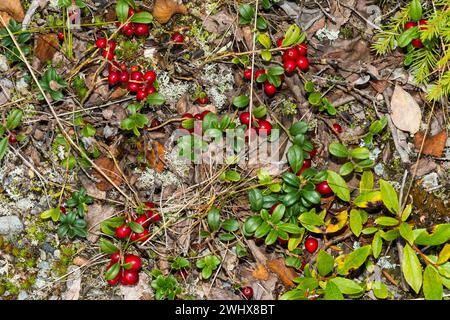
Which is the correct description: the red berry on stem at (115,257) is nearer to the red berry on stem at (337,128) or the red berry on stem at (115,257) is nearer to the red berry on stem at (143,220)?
the red berry on stem at (143,220)

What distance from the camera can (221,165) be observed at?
461 cm

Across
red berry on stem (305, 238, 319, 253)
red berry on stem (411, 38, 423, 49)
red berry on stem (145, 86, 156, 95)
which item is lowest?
red berry on stem (305, 238, 319, 253)

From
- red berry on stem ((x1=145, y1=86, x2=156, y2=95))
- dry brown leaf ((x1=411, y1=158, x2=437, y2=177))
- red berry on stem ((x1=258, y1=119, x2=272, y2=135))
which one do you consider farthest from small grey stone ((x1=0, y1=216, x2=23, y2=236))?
dry brown leaf ((x1=411, y1=158, x2=437, y2=177))

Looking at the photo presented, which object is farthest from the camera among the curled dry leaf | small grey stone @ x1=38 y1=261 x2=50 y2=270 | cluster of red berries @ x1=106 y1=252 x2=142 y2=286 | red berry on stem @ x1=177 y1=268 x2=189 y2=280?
the curled dry leaf

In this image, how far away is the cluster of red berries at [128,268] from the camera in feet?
14.3

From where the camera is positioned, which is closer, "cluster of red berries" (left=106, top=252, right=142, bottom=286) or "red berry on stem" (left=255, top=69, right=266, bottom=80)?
"cluster of red berries" (left=106, top=252, right=142, bottom=286)

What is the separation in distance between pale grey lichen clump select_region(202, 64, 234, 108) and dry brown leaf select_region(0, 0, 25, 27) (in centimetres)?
165

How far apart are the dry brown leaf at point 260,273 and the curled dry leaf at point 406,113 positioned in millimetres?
1610

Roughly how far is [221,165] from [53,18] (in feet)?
6.30

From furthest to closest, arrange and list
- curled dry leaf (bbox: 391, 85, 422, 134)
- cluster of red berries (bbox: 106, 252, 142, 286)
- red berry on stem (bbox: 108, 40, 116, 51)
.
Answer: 1. red berry on stem (bbox: 108, 40, 116, 51)
2. curled dry leaf (bbox: 391, 85, 422, 134)
3. cluster of red berries (bbox: 106, 252, 142, 286)

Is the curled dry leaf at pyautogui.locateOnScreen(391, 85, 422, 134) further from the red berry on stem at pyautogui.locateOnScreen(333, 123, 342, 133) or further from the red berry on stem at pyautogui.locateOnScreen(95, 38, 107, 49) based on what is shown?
the red berry on stem at pyautogui.locateOnScreen(95, 38, 107, 49)

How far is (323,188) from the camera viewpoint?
4.45 meters

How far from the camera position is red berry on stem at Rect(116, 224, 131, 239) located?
4406 mm

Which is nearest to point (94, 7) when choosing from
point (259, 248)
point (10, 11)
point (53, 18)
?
point (53, 18)
